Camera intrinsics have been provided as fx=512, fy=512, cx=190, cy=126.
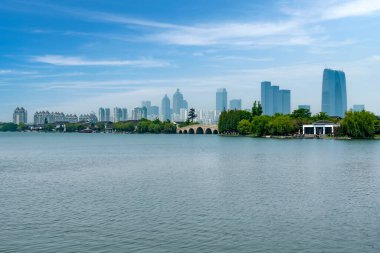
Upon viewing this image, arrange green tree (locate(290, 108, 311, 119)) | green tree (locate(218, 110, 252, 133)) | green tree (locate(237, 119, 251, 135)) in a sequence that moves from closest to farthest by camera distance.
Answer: green tree (locate(237, 119, 251, 135)), green tree (locate(218, 110, 252, 133)), green tree (locate(290, 108, 311, 119))

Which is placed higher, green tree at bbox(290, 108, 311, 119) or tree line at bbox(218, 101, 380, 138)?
green tree at bbox(290, 108, 311, 119)

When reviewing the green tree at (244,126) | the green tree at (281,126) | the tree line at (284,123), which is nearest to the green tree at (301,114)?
the tree line at (284,123)

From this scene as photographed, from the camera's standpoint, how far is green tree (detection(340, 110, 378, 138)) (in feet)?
397

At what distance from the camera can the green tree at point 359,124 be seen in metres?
121

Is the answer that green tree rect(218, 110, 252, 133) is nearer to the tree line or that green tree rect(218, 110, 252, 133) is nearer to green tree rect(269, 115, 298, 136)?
the tree line

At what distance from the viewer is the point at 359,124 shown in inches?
4774

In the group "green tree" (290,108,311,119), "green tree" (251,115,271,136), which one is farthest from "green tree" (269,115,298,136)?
"green tree" (290,108,311,119)

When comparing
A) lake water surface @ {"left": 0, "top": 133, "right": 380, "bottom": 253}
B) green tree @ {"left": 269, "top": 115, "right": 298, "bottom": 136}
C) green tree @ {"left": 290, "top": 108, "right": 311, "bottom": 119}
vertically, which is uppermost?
green tree @ {"left": 290, "top": 108, "right": 311, "bottom": 119}

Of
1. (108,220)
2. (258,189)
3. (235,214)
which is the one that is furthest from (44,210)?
(258,189)

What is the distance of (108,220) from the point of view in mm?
23625

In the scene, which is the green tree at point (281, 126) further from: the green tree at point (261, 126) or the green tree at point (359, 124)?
the green tree at point (359, 124)

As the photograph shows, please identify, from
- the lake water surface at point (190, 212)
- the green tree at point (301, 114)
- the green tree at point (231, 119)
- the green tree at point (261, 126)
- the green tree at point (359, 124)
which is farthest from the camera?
the green tree at point (301, 114)

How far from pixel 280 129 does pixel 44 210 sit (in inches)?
4896

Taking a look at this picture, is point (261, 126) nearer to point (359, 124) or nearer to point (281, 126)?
point (281, 126)
